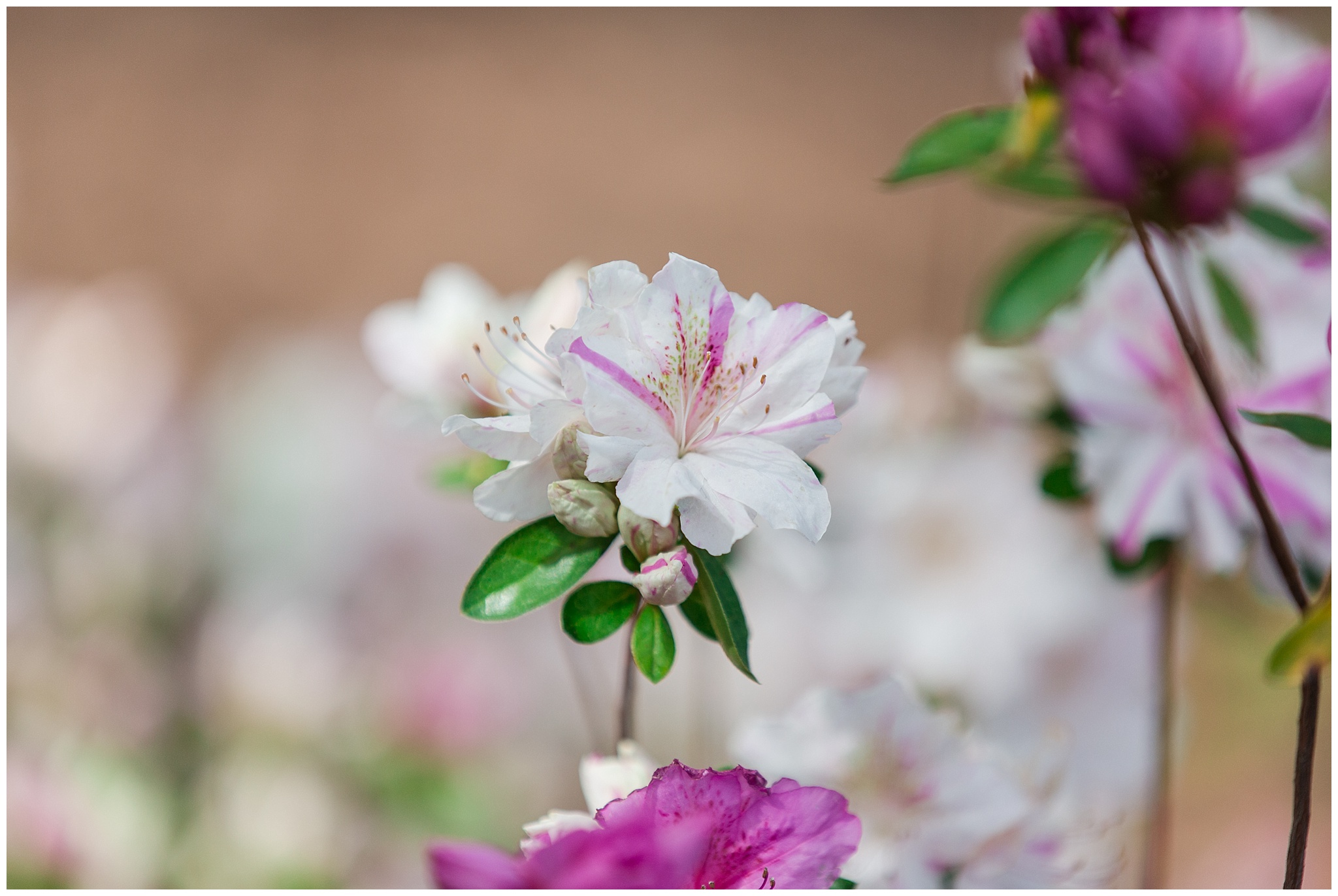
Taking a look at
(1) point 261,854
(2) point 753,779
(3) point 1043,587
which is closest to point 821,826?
(2) point 753,779

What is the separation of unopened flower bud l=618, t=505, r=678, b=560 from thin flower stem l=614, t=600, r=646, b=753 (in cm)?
3

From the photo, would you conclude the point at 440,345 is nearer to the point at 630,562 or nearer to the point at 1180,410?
the point at 630,562

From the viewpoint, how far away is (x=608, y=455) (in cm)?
38

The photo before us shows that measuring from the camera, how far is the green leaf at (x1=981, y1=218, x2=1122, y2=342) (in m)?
0.56

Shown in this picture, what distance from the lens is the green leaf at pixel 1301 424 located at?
448 millimetres

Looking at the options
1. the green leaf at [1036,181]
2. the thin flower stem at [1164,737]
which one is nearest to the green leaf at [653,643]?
the green leaf at [1036,181]

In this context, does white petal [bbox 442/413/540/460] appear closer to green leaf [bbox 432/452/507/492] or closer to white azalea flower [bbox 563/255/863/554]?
white azalea flower [bbox 563/255/863/554]

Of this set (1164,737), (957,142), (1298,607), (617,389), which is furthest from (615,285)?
(1164,737)

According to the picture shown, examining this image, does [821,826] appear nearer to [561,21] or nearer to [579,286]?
[579,286]

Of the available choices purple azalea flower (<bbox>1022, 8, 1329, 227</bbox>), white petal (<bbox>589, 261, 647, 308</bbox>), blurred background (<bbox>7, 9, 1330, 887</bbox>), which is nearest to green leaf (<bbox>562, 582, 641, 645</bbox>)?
white petal (<bbox>589, 261, 647, 308</bbox>)

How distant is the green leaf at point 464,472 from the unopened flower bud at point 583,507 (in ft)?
0.64

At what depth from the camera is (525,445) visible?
0.40m

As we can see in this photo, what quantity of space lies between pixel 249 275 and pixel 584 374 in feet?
8.46

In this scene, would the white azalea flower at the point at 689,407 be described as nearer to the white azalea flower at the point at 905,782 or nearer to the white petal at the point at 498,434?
the white petal at the point at 498,434
